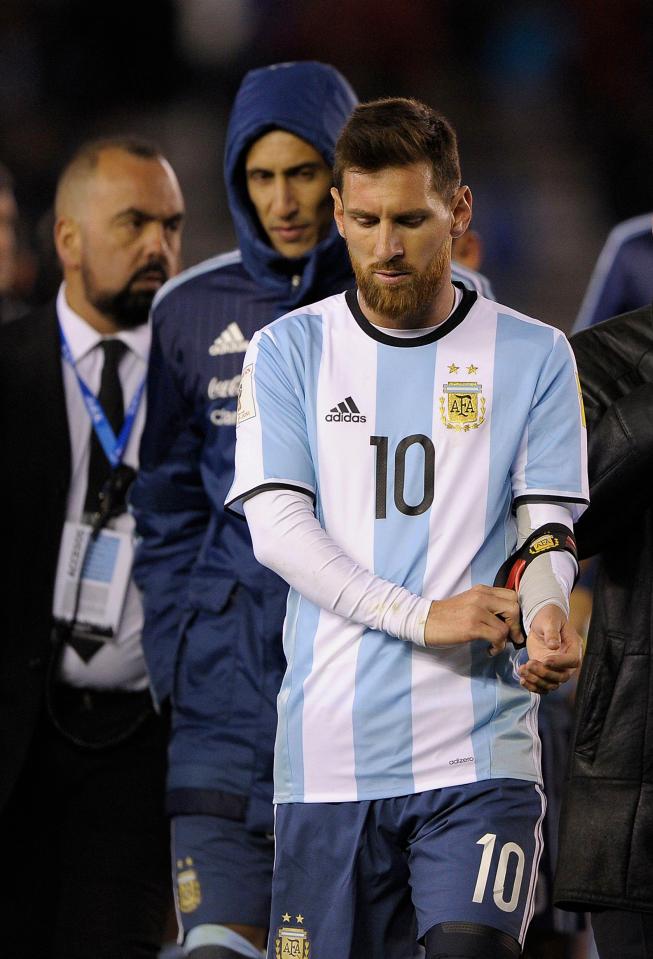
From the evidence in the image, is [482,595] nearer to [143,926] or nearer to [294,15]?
[143,926]

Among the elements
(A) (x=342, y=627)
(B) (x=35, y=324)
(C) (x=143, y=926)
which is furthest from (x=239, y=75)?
(A) (x=342, y=627)

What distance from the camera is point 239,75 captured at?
8.36 m

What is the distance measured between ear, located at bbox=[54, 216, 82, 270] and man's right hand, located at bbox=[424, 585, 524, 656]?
220 cm

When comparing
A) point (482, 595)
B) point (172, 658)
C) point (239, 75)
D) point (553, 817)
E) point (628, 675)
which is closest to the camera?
point (482, 595)

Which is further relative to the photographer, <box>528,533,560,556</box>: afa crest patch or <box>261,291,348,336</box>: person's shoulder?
<box>261,291,348,336</box>: person's shoulder

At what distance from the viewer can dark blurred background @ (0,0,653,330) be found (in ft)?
26.3

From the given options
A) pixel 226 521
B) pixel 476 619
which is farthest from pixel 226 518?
pixel 476 619

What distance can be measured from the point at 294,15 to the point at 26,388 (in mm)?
5073

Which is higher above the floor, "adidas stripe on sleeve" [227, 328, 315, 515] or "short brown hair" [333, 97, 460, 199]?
"short brown hair" [333, 97, 460, 199]

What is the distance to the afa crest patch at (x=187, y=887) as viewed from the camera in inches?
126

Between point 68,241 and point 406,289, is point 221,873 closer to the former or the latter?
point 406,289

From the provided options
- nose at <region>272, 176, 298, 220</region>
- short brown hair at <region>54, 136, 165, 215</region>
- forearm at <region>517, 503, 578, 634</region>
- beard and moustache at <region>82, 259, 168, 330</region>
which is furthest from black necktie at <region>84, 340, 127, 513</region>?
forearm at <region>517, 503, 578, 634</region>

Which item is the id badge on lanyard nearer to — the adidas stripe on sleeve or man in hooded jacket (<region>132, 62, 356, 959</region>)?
man in hooded jacket (<region>132, 62, 356, 959</region>)

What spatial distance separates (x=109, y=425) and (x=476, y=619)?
182 centimetres
